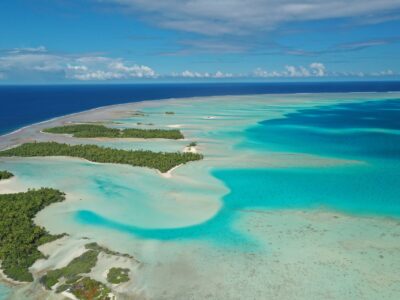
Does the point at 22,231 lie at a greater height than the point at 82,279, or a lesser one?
greater

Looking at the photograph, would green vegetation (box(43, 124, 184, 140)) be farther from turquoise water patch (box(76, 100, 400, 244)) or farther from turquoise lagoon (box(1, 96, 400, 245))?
turquoise water patch (box(76, 100, 400, 244))

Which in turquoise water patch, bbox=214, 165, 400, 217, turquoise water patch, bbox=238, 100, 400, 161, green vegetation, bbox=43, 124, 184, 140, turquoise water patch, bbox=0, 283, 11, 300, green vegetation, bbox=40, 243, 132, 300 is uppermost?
green vegetation, bbox=43, 124, 184, 140

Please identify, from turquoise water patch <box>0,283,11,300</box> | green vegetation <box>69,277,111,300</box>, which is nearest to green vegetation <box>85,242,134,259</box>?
green vegetation <box>69,277,111,300</box>

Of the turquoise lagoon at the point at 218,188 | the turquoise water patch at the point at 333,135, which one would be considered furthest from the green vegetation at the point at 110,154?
the turquoise water patch at the point at 333,135

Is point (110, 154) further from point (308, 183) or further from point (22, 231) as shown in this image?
point (308, 183)

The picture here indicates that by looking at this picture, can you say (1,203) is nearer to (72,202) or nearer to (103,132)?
(72,202)

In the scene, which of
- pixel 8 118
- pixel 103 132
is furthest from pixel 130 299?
pixel 8 118

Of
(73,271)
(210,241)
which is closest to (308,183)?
(210,241)
